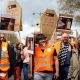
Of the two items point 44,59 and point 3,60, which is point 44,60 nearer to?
point 44,59

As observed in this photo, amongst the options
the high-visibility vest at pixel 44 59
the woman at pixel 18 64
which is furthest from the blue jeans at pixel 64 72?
the high-visibility vest at pixel 44 59

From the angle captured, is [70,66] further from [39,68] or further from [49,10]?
[39,68]

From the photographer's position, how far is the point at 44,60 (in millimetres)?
11938

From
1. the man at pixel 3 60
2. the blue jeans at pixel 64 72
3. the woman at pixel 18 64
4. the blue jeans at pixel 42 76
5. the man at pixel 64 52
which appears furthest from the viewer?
the woman at pixel 18 64

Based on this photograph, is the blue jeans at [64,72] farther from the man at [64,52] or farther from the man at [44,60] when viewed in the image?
the man at [44,60]

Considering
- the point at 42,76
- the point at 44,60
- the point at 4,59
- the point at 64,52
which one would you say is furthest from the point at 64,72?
the point at 42,76

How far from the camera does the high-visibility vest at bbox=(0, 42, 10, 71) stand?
12539 mm

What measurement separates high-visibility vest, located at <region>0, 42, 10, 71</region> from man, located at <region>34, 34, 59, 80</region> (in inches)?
35.6

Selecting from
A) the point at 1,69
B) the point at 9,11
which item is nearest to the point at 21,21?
the point at 9,11

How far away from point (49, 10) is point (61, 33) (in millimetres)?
896

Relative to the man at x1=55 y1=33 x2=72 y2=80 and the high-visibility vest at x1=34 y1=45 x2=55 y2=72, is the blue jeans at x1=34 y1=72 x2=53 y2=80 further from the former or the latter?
the man at x1=55 y1=33 x2=72 y2=80

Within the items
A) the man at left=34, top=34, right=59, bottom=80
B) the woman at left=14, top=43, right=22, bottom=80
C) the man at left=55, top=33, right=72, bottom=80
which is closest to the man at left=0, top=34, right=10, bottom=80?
the man at left=34, top=34, right=59, bottom=80

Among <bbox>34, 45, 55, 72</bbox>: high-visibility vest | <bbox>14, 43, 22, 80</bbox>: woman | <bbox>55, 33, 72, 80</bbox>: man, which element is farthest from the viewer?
<bbox>14, 43, 22, 80</bbox>: woman

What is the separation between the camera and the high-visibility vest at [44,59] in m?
11.9
